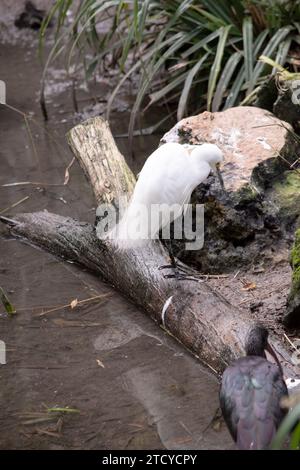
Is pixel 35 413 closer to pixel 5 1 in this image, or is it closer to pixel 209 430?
pixel 209 430

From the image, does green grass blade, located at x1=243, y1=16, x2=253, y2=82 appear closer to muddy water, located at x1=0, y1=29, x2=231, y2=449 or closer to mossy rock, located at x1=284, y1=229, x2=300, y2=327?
muddy water, located at x1=0, y1=29, x2=231, y2=449

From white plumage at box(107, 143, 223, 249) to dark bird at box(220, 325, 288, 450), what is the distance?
1000 millimetres

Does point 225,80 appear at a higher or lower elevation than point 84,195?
higher

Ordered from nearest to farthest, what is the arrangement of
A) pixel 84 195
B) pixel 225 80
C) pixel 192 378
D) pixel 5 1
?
pixel 192 378 < pixel 84 195 < pixel 225 80 < pixel 5 1

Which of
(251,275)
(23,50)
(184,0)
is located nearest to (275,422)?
(251,275)

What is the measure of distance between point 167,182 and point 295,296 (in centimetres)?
80

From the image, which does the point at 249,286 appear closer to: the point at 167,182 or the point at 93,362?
the point at 167,182

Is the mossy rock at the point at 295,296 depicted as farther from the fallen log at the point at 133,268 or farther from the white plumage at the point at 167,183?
the white plumage at the point at 167,183

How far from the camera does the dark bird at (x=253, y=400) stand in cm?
274

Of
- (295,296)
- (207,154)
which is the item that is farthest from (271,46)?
(295,296)

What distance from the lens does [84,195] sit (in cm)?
537

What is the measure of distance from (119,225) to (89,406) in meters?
1.11

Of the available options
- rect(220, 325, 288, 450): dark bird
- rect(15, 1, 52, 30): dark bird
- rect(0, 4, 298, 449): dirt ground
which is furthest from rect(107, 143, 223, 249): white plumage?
rect(15, 1, 52, 30): dark bird

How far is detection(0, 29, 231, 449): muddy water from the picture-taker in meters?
3.09
